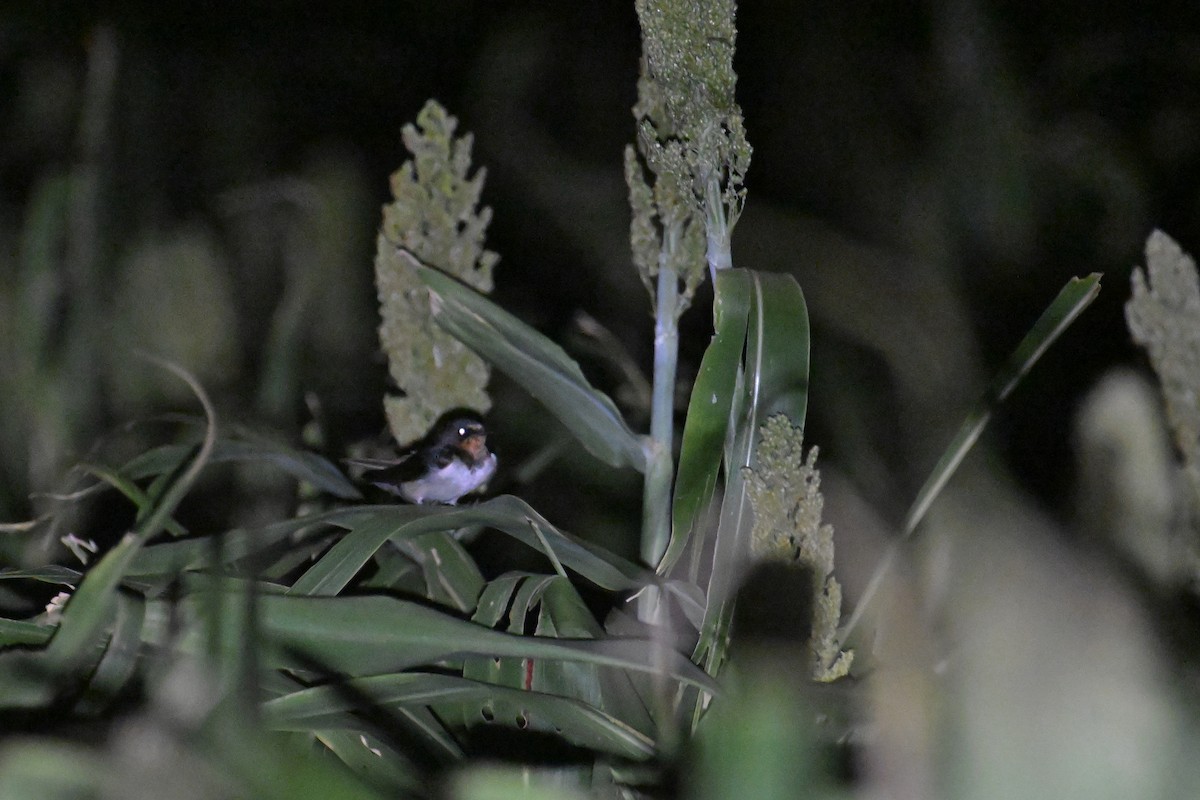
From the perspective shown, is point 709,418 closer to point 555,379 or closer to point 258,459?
point 555,379

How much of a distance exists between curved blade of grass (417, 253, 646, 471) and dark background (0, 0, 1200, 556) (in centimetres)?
24

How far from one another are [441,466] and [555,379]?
1.61 ft

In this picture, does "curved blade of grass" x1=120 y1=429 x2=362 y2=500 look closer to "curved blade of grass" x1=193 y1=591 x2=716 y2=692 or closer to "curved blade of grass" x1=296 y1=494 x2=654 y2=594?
"curved blade of grass" x1=296 y1=494 x2=654 y2=594

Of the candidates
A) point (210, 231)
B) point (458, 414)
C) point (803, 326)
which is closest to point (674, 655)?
point (803, 326)

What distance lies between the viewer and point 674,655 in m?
0.54

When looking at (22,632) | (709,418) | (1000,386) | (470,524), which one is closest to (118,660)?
(22,632)

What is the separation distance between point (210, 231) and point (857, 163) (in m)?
1.14

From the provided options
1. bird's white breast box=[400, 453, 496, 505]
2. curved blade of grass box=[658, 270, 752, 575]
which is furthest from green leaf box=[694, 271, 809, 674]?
bird's white breast box=[400, 453, 496, 505]

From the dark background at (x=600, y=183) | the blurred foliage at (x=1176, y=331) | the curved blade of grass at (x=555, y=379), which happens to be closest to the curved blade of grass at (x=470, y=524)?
the curved blade of grass at (x=555, y=379)

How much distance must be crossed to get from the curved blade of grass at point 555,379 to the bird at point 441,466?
0.25m

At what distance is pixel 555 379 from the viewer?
76 centimetres

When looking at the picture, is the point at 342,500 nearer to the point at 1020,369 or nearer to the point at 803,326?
the point at 803,326

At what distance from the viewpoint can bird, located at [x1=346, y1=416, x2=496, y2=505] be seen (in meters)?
1.09

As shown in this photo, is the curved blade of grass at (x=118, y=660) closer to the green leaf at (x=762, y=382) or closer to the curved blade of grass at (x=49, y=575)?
the curved blade of grass at (x=49, y=575)
